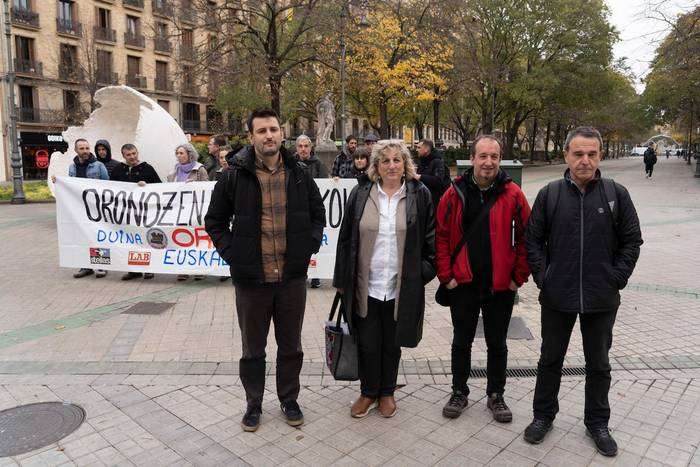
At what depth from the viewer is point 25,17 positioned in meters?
34.8

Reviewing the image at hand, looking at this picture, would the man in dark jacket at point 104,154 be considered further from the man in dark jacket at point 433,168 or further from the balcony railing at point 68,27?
the balcony railing at point 68,27

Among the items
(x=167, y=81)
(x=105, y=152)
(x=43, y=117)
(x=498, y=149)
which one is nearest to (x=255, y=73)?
(x=105, y=152)

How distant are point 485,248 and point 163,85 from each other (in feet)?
151

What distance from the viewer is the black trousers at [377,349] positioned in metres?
3.79

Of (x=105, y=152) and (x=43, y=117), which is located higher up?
(x=43, y=117)

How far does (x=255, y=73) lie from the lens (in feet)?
52.5

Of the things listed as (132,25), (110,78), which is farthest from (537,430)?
(132,25)

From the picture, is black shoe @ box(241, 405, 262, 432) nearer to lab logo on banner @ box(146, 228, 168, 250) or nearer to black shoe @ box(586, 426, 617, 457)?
black shoe @ box(586, 426, 617, 457)

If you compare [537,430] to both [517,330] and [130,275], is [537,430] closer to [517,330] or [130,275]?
[517,330]

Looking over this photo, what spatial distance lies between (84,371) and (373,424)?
101 inches

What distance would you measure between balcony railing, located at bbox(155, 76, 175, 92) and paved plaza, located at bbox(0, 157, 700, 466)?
40.7 m

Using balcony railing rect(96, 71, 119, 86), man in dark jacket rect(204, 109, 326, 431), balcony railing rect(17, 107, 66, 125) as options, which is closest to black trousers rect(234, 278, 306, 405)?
man in dark jacket rect(204, 109, 326, 431)

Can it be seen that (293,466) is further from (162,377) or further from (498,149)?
(498,149)

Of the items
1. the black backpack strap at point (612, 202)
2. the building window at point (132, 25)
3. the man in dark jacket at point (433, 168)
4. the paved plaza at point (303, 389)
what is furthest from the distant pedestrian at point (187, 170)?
the building window at point (132, 25)
